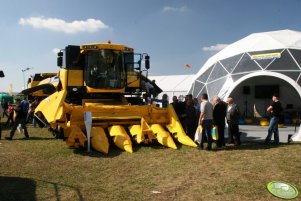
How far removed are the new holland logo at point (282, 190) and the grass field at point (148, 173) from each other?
0.35 feet

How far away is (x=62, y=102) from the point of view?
9.33 meters

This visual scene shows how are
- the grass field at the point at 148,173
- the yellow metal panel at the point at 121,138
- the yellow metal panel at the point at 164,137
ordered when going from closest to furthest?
the grass field at the point at 148,173 < the yellow metal panel at the point at 121,138 < the yellow metal panel at the point at 164,137

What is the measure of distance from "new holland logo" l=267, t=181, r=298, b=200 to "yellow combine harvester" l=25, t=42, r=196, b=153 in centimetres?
370

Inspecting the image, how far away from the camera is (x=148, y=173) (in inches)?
271

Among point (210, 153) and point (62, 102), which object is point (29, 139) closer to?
point (62, 102)

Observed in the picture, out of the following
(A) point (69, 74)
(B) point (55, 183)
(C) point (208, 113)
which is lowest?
(B) point (55, 183)

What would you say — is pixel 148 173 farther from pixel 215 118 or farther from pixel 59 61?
pixel 59 61

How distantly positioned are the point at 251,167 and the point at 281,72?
32.4 feet

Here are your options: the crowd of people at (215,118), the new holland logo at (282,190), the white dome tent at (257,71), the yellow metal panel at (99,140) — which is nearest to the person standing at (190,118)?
the crowd of people at (215,118)

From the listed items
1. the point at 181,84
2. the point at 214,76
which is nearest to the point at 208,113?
the point at 214,76

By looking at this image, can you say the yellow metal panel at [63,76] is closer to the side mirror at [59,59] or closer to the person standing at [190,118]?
the side mirror at [59,59]

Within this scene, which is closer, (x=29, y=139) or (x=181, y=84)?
(x=29, y=139)

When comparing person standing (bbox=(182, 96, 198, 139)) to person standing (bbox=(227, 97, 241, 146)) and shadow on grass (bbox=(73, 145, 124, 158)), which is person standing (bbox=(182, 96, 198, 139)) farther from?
shadow on grass (bbox=(73, 145, 124, 158))

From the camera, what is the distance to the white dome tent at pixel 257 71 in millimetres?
15969
